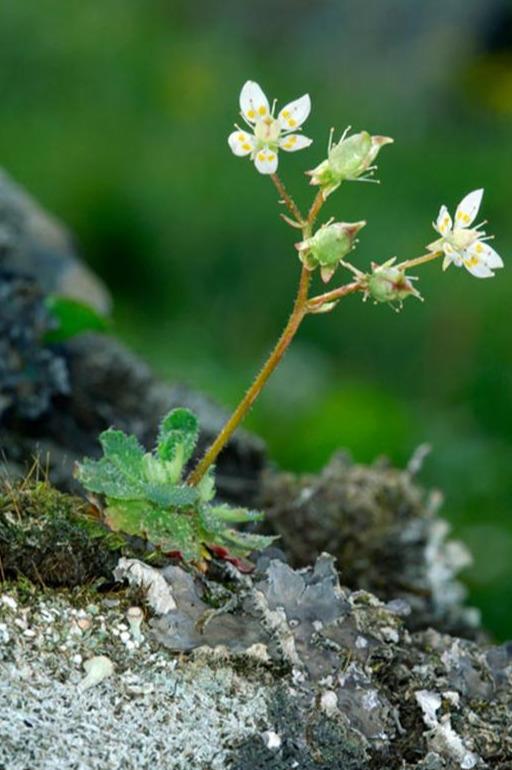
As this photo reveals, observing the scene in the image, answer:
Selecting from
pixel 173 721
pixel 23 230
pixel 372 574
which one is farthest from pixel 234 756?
pixel 23 230

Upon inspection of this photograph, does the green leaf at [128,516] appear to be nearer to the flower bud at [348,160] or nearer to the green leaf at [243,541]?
the green leaf at [243,541]

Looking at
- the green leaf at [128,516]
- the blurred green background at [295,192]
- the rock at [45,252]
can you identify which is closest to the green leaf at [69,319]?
the rock at [45,252]

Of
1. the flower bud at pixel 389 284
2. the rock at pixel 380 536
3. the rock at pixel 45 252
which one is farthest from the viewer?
the rock at pixel 45 252

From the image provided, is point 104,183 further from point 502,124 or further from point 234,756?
point 234,756

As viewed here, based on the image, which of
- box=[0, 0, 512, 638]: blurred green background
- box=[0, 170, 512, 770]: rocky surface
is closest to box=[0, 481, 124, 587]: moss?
box=[0, 170, 512, 770]: rocky surface

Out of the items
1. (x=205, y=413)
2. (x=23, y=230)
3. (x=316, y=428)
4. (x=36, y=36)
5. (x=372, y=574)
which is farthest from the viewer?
(x=36, y=36)
